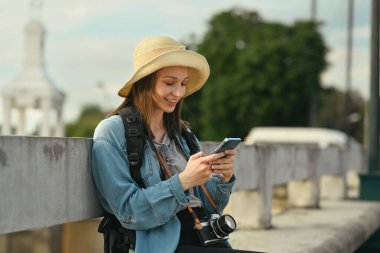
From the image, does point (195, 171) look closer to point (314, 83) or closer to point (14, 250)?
point (14, 250)

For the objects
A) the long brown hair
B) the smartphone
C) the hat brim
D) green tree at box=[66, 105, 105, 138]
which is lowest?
green tree at box=[66, 105, 105, 138]

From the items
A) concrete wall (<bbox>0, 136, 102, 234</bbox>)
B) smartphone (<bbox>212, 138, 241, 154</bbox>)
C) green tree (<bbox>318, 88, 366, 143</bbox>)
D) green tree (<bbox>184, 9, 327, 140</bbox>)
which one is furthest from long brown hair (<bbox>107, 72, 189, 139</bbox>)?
green tree (<bbox>318, 88, 366, 143</bbox>)

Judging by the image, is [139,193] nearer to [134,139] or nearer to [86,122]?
[134,139]

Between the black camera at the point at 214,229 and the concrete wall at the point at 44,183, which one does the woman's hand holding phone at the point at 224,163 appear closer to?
the black camera at the point at 214,229

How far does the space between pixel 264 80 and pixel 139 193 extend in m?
56.5

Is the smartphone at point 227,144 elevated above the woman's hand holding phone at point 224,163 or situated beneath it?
elevated above

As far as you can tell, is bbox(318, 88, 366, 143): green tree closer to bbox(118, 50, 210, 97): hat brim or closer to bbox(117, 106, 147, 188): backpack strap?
bbox(118, 50, 210, 97): hat brim

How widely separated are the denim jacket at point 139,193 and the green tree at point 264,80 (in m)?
55.6

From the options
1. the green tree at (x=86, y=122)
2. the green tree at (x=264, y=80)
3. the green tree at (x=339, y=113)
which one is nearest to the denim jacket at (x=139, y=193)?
the green tree at (x=264, y=80)

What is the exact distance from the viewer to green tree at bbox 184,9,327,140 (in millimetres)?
60344

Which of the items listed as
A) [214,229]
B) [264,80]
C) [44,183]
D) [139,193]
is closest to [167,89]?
[139,193]

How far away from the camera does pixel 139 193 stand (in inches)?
164

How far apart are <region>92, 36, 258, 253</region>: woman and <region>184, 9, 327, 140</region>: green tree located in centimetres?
5525

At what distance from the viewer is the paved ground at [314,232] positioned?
6996 millimetres
